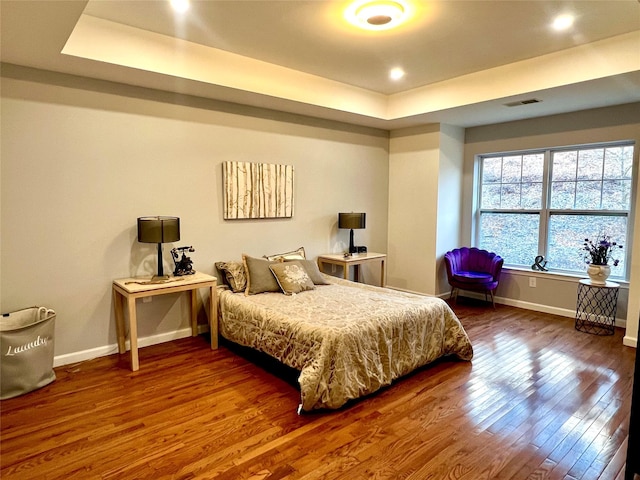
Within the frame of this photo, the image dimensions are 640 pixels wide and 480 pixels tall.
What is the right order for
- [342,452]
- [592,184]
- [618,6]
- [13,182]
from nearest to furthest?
[342,452] < [618,6] < [13,182] < [592,184]

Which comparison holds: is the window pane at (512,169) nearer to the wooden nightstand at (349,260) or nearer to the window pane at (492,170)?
the window pane at (492,170)

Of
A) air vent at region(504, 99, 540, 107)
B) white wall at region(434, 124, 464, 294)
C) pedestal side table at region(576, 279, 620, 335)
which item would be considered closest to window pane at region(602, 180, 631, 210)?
pedestal side table at region(576, 279, 620, 335)

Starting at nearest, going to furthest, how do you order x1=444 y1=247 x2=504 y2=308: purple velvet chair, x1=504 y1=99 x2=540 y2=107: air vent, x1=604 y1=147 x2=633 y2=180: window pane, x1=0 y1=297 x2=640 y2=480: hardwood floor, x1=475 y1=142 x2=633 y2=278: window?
x1=0 y1=297 x2=640 y2=480: hardwood floor → x1=504 y1=99 x2=540 y2=107: air vent → x1=604 y1=147 x2=633 y2=180: window pane → x1=475 y1=142 x2=633 y2=278: window → x1=444 y1=247 x2=504 y2=308: purple velvet chair

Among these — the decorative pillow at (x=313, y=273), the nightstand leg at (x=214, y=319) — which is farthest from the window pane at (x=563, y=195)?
the nightstand leg at (x=214, y=319)

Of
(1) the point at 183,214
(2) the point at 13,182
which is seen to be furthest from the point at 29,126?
(1) the point at 183,214

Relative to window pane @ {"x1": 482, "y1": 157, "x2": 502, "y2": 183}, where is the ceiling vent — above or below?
above

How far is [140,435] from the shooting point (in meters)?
2.34

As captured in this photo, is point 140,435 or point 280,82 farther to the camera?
point 280,82

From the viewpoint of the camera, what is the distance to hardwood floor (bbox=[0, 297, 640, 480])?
2.06 metres

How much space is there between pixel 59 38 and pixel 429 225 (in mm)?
4440

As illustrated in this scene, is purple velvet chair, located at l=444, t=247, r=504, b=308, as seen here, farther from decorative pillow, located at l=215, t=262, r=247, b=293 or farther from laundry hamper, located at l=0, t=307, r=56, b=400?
laundry hamper, located at l=0, t=307, r=56, b=400

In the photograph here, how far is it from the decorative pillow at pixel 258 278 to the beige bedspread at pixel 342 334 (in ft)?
0.32

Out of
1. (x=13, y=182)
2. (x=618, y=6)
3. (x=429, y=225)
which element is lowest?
(x=429, y=225)

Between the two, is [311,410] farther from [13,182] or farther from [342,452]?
[13,182]
